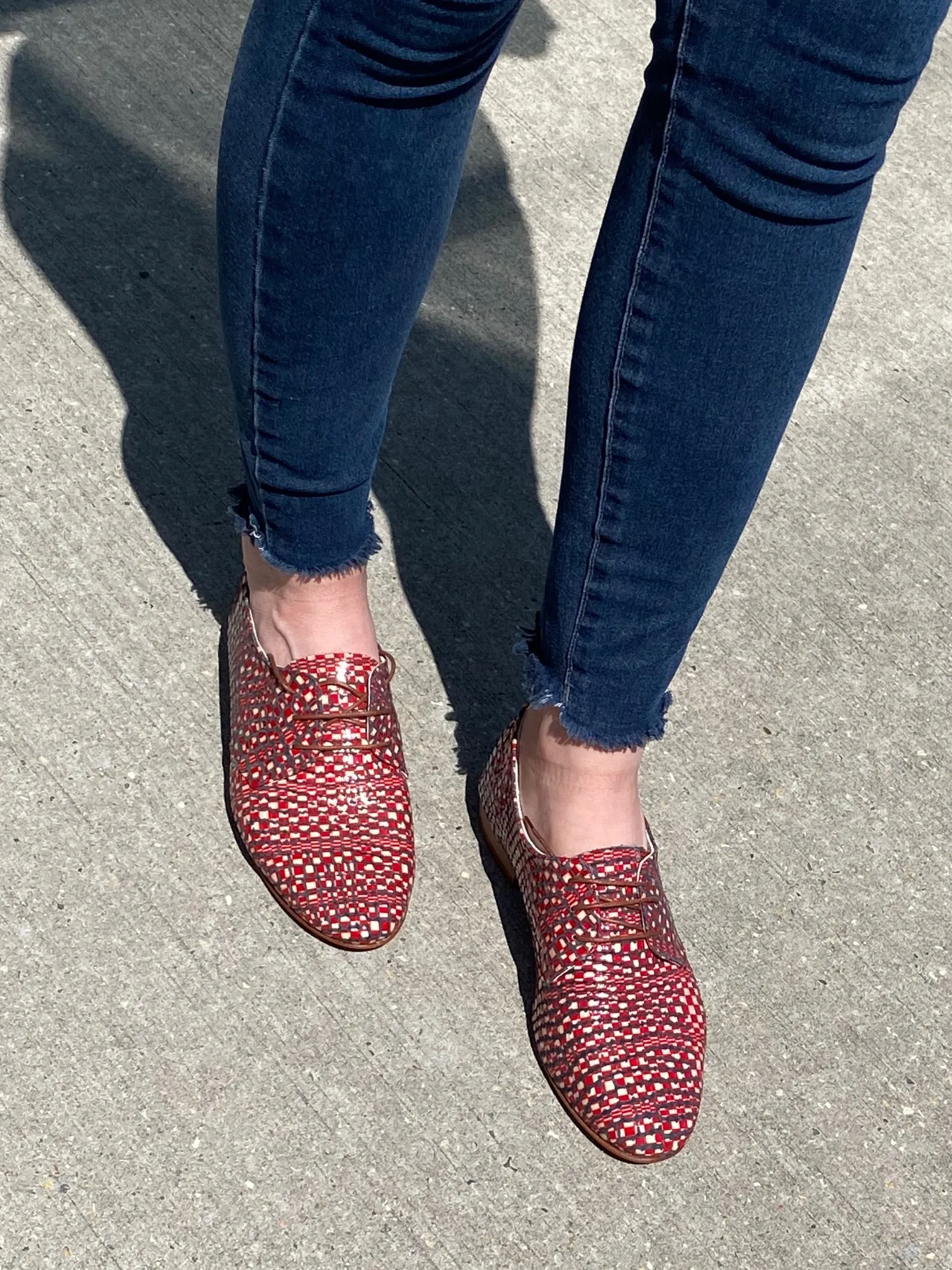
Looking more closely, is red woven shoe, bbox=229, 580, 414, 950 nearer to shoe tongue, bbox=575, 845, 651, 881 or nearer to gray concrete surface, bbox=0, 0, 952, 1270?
gray concrete surface, bbox=0, 0, 952, 1270

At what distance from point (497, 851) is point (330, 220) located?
646mm

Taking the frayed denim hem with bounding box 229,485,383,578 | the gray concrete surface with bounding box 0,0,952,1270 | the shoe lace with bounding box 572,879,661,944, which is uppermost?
the frayed denim hem with bounding box 229,485,383,578

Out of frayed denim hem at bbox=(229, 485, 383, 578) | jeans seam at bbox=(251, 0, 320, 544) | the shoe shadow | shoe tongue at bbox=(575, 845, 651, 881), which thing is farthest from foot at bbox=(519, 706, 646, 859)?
jeans seam at bbox=(251, 0, 320, 544)

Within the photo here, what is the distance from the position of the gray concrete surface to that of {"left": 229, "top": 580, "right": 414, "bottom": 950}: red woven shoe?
0.05m

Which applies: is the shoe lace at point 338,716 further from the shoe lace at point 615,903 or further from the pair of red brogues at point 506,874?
the shoe lace at point 615,903

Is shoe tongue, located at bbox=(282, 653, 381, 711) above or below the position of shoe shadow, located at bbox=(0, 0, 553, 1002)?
above

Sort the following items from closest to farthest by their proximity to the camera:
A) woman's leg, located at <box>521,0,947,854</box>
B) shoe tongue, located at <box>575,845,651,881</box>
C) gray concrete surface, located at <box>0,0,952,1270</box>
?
woman's leg, located at <box>521,0,947,854</box>, gray concrete surface, located at <box>0,0,952,1270</box>, shoe tongue, located at <box>575,845,651,881</box>

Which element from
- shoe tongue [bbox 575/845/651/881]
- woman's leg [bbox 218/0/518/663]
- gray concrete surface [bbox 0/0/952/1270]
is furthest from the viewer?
shoe tongue [bbox 575/845/651/881]

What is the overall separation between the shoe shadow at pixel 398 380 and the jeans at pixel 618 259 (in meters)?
0.37

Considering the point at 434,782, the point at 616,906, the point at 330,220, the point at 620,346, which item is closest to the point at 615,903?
the point at 616,906

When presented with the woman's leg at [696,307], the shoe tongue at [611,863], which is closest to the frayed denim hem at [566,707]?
the woman's leg at [696,307]

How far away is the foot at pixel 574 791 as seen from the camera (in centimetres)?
127

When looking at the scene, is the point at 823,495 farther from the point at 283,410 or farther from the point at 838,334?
the point at 283,410

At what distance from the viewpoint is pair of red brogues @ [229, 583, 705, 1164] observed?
4.01 ft
